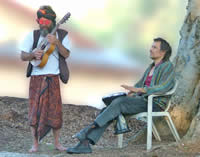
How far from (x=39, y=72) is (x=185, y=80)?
7.48 ft

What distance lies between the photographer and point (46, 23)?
19.0 ft

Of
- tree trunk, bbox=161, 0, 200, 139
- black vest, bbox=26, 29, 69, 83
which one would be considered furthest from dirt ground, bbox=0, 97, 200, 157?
black vest, bbox=26, 29, 69, 83

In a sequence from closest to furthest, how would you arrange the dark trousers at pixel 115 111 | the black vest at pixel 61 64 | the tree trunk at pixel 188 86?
the dark trousers at pixel 115 111, the black vest at pixel 61 64, the tree trunk at pixel 188 86

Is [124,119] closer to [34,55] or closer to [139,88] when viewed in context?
[139,88]

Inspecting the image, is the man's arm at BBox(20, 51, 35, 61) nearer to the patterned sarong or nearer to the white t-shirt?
the white t-shirt

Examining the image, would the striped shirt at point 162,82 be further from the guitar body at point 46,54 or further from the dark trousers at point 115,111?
the guitar body at point 46,54

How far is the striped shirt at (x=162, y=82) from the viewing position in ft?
18.7

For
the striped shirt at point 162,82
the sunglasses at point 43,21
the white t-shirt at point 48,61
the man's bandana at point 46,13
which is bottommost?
the striped shirt at point 162,82

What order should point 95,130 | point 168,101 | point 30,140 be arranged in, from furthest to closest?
point 30,140 → point 168,101 → point 95,130

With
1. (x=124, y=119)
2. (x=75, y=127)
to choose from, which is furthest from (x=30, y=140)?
(x=124, y=119)

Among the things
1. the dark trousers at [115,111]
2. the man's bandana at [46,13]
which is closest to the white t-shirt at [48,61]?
the man's bandana at [46,13]

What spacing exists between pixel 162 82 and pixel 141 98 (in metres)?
0.33

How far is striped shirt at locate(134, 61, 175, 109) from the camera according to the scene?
570 centimetres

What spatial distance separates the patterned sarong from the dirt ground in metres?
0.37
